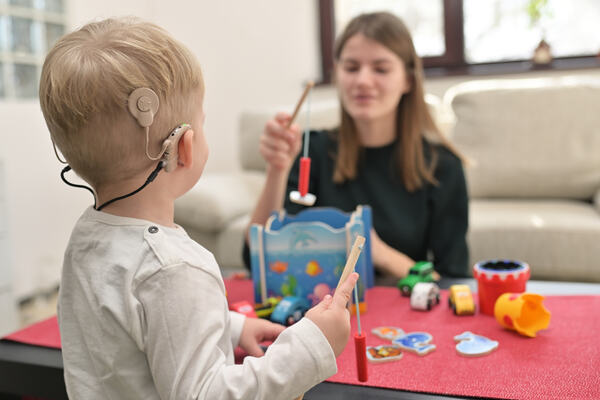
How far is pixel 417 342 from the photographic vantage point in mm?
854

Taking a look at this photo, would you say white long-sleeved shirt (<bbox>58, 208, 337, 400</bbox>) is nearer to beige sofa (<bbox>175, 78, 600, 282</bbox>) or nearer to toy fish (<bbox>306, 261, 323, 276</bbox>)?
toy fish (<bbox>306, 261, 323, 276</bbox>)

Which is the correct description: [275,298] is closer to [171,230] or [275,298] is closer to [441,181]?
[171,230]

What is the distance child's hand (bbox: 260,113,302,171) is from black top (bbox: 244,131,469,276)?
27cm

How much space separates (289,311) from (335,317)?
365 millimetres

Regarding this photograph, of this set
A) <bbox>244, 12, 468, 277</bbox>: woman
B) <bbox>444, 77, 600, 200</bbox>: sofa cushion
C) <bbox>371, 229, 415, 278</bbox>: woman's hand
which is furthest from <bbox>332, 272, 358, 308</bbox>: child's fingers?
<bbox>444, 77, 600, 200</bbox>: sofa cushion

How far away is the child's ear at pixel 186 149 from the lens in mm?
621

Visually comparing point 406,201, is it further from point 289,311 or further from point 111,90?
point 111,90

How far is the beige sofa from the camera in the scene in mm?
2191

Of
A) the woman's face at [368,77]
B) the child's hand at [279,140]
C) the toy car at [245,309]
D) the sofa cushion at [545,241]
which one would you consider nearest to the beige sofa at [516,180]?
the sofa cushion at [545,241]

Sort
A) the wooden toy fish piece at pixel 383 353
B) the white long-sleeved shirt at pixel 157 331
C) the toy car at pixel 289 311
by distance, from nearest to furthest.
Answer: the white long-sleeved shirt at pixel 157 331 → the wooden toy fish piece at pixel 383 353 → the toy car at pixel 289 311

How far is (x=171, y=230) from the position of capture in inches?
25.0

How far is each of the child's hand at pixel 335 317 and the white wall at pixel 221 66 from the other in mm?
2722

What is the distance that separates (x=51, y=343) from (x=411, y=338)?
565mm

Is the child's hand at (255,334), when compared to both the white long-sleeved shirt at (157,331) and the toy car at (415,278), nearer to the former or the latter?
the white long-sleeved shirt at (157,331)
